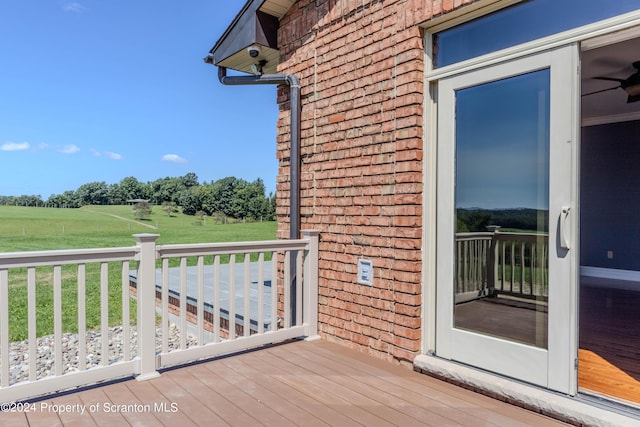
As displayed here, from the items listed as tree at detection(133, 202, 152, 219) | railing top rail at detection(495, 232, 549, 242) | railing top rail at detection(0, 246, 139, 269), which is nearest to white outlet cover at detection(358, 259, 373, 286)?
railing top rail at detection(495, 232, 549, 242)

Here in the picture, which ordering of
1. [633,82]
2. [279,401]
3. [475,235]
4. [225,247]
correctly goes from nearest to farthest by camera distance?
[279,401] < [475,235] < [225,247] < [633,82]

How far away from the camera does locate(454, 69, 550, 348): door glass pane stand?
2170 millimetres

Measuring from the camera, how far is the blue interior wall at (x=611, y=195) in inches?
237

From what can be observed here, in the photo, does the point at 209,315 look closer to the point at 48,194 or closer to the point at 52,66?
the point at 48,194

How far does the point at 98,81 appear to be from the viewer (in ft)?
95.2

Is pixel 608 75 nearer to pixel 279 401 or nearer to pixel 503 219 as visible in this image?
pixel 503 219

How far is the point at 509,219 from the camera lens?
230 cm

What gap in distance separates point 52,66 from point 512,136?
3140 cm

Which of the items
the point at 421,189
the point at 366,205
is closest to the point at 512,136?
the point at 421,189

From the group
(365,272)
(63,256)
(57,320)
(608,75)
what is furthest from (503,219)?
(608,75)

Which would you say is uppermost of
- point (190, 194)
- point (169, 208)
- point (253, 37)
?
point (253, 37)

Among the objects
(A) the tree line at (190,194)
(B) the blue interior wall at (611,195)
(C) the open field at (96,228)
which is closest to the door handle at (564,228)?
(B) the blue interior wall at (611,195)

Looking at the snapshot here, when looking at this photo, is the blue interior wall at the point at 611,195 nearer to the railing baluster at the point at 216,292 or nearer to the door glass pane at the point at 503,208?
the door glass pane at the point at 503,208

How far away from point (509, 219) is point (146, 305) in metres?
2.31
